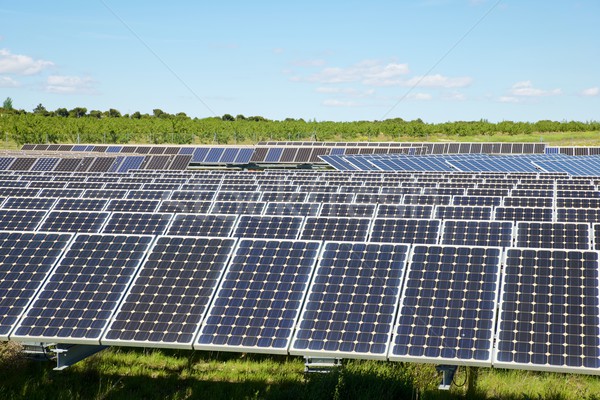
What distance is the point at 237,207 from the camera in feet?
74.3

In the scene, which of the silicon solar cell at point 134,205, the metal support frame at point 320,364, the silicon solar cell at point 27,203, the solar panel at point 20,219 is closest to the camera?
the metal support frame at point 320,364

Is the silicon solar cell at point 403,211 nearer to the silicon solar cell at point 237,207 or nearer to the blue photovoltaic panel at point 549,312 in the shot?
the silicon solar cell at point 237,207

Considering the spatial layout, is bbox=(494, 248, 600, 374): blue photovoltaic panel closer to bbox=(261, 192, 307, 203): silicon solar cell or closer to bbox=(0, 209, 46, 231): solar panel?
bbox=(0, 209, 46, 231): solar panel

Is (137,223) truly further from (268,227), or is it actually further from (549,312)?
(549,312)

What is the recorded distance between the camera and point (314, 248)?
488 inches

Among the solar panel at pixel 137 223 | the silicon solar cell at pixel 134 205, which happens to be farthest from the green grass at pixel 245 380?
the silicon solar cell at pixel 134 205

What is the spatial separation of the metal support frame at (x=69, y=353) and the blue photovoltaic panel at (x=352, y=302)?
13.2ft

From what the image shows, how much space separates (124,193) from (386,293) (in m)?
19.5

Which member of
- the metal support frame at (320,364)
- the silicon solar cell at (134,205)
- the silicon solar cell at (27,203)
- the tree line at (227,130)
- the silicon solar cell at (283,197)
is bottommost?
the metal support frame at (320,364)

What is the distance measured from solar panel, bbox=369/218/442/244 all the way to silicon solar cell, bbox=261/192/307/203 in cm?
883

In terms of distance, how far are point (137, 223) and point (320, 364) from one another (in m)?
7.25

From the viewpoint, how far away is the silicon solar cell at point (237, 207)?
71.9 feet

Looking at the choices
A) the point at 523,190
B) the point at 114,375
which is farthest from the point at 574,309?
the point at 523,190

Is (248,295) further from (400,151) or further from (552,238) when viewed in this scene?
(400,151)
